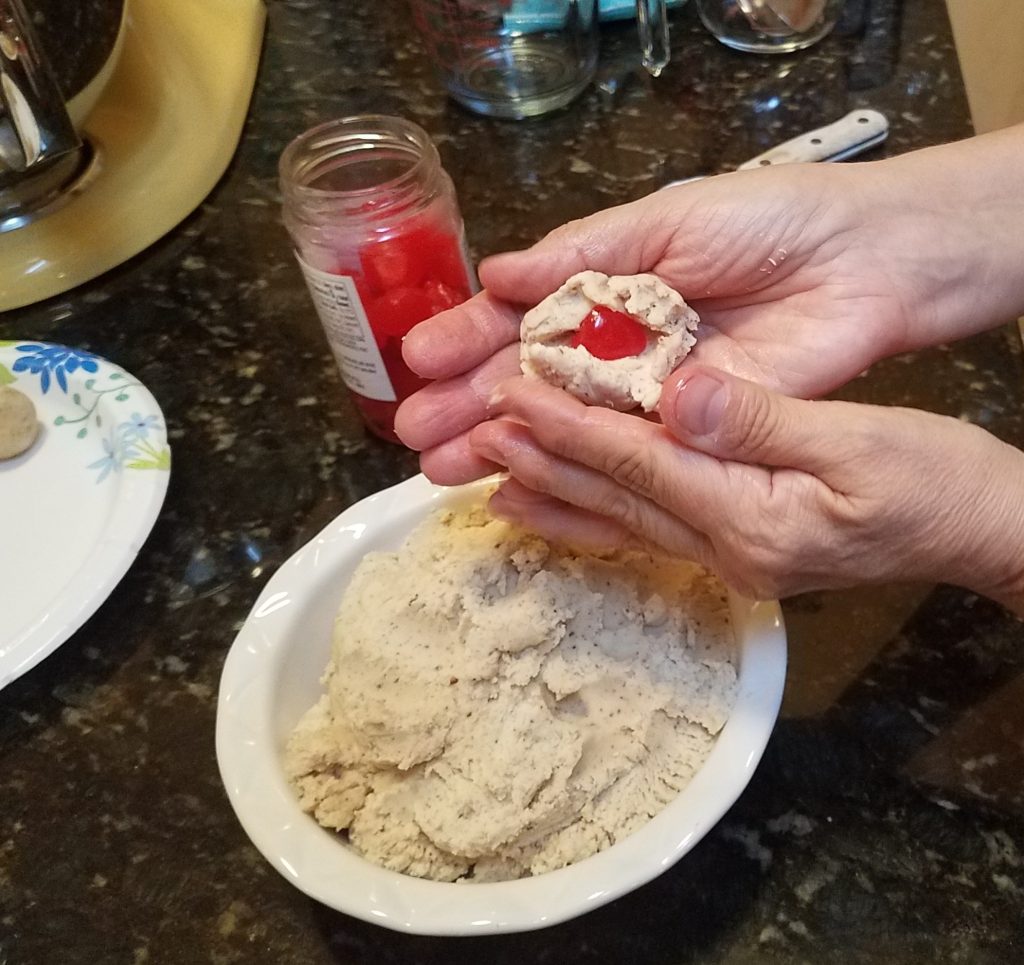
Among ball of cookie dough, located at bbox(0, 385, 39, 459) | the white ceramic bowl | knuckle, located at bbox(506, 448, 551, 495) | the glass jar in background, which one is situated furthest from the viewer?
the glass jar in background

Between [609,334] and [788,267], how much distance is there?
16 centimetres

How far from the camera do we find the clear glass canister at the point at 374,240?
748 millimetres

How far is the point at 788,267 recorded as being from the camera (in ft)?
2.29

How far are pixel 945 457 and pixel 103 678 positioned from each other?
599mm

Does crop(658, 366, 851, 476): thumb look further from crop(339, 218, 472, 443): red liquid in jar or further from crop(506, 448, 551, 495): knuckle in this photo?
crop(339, 218, 472, 443): red liquid in jar

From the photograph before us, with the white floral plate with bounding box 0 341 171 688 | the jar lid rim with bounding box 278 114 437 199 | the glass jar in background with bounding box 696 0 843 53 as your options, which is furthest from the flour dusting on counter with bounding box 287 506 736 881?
the glass jar in background with bounding box 696 0 843 53

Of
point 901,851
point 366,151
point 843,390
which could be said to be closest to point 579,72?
point 366,151

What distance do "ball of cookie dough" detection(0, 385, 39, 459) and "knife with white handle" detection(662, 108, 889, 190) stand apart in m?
0.64

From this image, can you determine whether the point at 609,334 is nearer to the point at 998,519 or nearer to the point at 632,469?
the point at 632,469

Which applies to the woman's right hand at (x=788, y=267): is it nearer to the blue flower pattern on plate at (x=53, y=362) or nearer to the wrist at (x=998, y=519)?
the wrist at (x=998, y=519)

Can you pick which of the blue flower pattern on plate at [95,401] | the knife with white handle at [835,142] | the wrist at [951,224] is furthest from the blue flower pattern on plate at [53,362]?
the wrist at [951,224]

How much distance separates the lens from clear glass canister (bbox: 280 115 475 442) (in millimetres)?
748

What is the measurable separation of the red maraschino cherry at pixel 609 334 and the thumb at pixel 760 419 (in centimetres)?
10

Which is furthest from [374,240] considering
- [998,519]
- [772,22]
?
[772,22]
